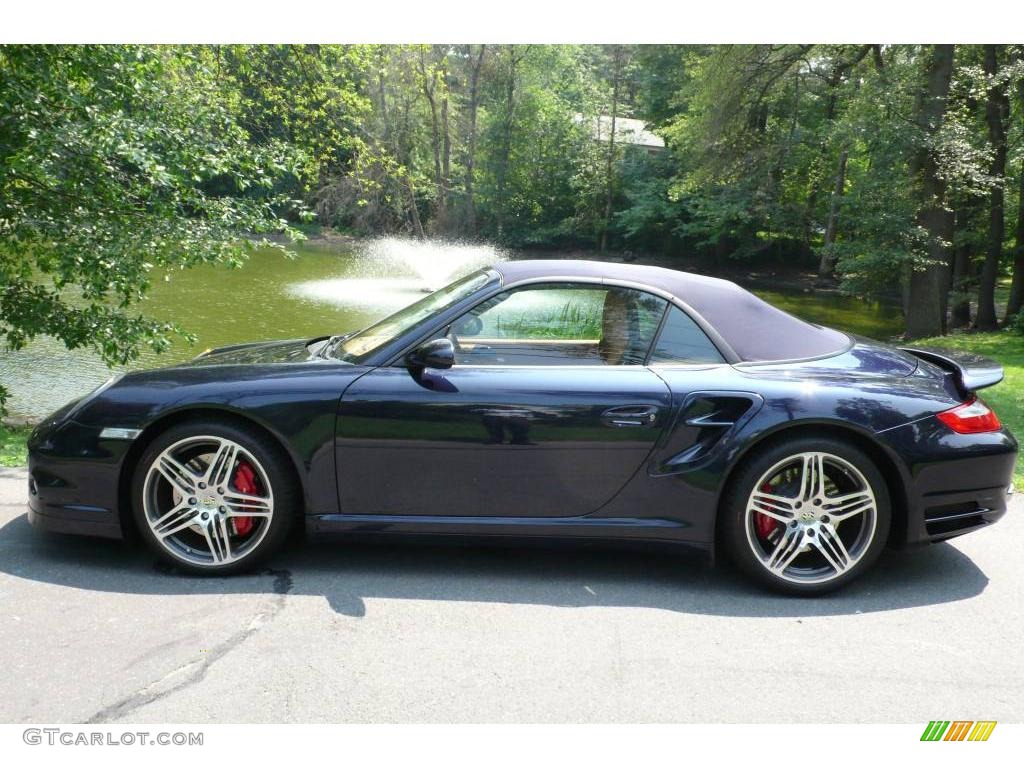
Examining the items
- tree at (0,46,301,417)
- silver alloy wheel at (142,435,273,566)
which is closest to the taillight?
silver alloy wheel at (142,435,273,566)

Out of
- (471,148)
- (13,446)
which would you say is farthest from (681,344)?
(471,148)

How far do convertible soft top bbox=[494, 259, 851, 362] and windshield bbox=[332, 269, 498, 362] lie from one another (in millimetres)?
153

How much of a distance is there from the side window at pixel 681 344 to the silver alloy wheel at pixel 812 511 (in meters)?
0.58

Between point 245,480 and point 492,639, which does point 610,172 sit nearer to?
point 245,480

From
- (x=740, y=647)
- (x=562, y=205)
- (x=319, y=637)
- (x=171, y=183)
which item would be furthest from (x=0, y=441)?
(x=562, y=205)

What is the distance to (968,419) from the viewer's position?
3863mm

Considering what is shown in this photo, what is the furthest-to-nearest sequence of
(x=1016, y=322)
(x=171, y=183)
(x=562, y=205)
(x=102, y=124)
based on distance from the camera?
(x=562, y=205)
(x=1016, y=322)
(x=171, y=183)
(x=102, y=124)

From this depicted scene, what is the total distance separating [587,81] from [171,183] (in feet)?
147

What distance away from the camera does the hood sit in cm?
424

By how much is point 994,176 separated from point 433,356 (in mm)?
17521

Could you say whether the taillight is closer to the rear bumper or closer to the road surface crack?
the rear bumper

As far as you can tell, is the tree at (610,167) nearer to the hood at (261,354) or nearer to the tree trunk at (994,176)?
the tree trunk at (994,176)

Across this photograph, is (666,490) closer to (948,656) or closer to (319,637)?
(948,656)

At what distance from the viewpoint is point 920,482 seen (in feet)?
12.4
